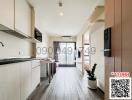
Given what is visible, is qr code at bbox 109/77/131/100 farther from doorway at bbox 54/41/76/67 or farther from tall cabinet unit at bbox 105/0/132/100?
doorway at bbox 54/41/76/67

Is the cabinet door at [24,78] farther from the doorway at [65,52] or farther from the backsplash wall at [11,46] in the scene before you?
the doorway at [65,52]

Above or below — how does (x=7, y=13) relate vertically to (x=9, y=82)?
above

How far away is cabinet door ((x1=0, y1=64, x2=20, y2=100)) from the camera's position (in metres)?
1.96

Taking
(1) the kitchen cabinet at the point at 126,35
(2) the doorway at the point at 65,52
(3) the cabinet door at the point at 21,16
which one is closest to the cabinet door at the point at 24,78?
(3) the cabinet door at the point at 21,16

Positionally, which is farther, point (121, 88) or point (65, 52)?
point (65, 52)

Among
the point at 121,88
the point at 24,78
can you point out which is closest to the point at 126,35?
the point at 121,88

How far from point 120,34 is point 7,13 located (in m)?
1.69

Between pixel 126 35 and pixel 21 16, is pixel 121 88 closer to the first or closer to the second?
pixel 126 35

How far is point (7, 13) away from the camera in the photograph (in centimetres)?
229

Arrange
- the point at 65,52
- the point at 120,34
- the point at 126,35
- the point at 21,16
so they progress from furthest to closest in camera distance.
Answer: the point at 65,52 → the point at 21,16 → the point at 120,34 → the point at 126,35

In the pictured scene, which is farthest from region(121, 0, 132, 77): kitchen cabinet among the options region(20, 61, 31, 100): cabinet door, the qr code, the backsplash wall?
the backsplash wall

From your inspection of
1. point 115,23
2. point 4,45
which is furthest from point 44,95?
point 115,23

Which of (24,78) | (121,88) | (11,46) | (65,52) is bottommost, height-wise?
(24,78)

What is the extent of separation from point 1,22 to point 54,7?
2.62 metres
